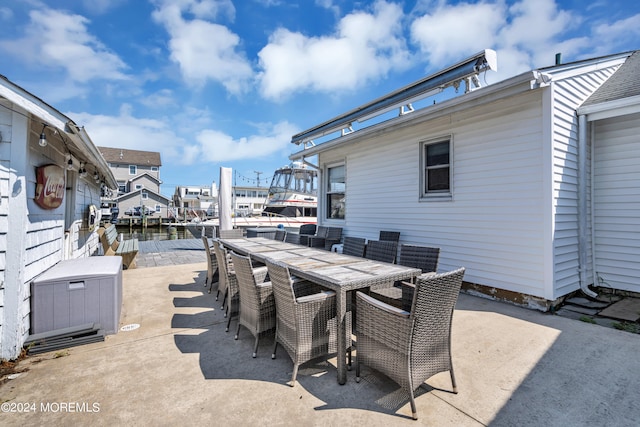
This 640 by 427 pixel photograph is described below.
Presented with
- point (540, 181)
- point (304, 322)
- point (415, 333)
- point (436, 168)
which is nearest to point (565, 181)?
point (540, 181)

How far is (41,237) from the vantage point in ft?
9.39

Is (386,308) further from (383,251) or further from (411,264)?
(383,251)

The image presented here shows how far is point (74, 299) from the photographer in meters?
2.74

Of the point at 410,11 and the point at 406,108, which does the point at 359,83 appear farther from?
the point at 406,108

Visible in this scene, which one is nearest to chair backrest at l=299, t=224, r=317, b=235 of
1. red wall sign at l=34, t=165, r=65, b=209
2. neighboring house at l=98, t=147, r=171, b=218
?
red wall sign at l=34, t=165, r=65, b=209

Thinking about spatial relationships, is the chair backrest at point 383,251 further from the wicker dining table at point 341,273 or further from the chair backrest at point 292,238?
the chair backrest at point 292,238

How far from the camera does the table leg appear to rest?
205cm

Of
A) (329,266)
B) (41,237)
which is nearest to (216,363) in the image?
(329,266)

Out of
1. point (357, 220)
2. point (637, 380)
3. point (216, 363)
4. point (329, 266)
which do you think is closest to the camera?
point (637, 380)

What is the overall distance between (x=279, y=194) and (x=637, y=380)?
15188 millimetres

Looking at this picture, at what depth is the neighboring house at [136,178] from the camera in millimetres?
29516

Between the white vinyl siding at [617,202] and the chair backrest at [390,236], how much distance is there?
2.87 metres

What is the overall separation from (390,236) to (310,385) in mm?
3837

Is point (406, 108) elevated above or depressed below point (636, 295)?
above
